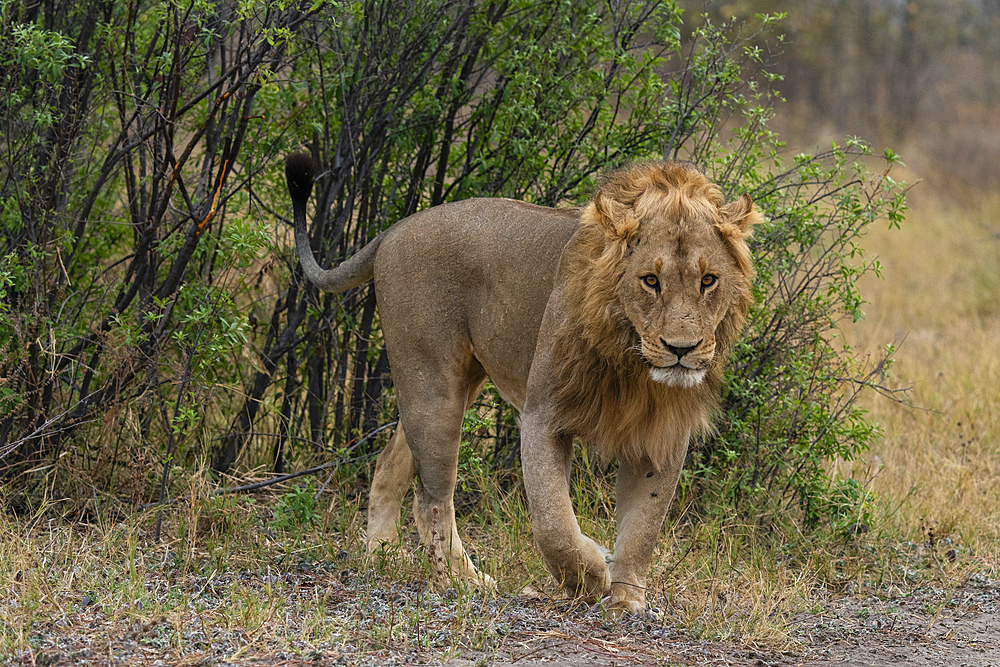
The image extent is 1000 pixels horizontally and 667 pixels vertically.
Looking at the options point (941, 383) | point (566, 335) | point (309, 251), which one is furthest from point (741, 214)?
point (941, 383)

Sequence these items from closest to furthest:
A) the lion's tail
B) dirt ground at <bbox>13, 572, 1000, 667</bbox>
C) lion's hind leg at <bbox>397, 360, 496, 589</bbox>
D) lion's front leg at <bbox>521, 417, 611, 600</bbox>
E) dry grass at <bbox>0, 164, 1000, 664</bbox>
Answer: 1. dirt ground at <bbox>13, 572, 1000, 667</bbox>
2. dry grass at <bbox>0, 164, 1000, 664</bbox>
3. lion's front leg at <bbox>521, 417, 611, 600</bbox>
4. lion's hind leg at <bbox>397, 360, 496, 589</bbox>
5. the lion's tail

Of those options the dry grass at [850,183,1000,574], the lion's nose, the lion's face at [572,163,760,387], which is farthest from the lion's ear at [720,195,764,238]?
the dry grass at [850,183,1000,574]

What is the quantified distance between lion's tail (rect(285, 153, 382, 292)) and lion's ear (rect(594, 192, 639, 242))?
3.70 feet

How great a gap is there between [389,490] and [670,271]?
1.71 meters

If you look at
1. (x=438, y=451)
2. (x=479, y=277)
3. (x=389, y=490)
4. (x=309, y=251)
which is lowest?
(x=389, y=490)

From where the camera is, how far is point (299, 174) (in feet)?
14.0

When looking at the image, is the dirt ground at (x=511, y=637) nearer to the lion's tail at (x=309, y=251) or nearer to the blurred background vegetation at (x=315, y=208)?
the blurred background vegetation at (x=315, y=208)

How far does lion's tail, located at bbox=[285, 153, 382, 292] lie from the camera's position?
4.27 metres

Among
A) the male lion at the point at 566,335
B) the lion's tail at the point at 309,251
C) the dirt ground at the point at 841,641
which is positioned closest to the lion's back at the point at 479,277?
the male lion at the point at 566,335

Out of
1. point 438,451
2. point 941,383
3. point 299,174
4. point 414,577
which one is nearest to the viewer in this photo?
point 414,577

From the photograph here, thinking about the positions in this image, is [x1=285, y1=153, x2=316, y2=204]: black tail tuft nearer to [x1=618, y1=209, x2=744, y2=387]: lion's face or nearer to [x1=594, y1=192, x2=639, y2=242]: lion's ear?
[x1=594, y1=192, x2=639, y2=242]: lion's ear

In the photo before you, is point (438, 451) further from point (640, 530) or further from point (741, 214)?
point (741, 214)

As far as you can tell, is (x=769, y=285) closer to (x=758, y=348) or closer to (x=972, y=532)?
(x=758, y=348)

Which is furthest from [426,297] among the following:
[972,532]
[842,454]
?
[972,532]
